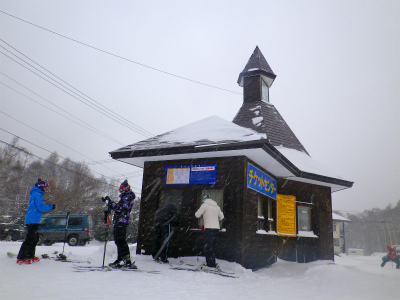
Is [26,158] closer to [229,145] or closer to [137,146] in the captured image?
[137,146]

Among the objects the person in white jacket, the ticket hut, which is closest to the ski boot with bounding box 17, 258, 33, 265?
the ticket hut

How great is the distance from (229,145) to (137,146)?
3.41 m

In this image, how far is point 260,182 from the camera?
31.6 feet

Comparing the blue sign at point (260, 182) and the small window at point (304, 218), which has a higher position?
the blue sign at point (260, 182)

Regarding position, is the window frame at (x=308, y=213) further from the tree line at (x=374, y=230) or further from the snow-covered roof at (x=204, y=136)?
the tree line at (x=374, y=230)

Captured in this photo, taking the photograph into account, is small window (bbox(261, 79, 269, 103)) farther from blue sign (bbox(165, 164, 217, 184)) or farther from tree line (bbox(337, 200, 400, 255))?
tree line (bbox(337, 200, 400, 255))

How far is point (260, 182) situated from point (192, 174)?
7.93 ft

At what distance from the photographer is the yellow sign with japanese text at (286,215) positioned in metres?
11.3

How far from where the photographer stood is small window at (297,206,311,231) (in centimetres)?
1207

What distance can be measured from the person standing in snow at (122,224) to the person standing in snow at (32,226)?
143 centimetres

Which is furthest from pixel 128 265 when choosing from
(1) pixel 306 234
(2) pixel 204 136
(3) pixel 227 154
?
(1) pixel 306 234

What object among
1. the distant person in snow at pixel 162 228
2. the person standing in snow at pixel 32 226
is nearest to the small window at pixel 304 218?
the distant person in snow at pixel 162 228

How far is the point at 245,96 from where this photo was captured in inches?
622

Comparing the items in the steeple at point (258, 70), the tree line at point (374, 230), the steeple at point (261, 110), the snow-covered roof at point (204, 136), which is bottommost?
the tree line at point (374, 230)
